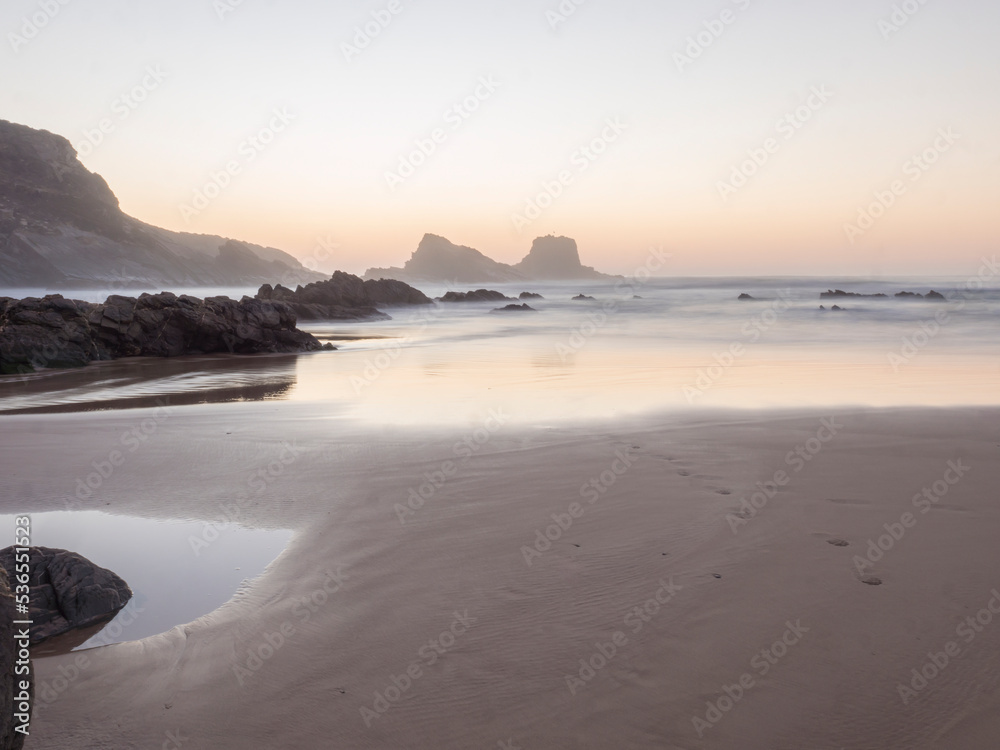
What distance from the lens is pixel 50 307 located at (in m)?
17.0

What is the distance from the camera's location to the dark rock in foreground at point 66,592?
131 inches

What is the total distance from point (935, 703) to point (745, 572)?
120cm

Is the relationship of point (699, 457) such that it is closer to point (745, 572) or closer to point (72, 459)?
point (745, 572)

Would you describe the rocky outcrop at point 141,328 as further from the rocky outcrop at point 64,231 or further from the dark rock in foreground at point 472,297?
the rocky outcrop at point 64,231

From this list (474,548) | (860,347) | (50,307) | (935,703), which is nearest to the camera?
(935,703)

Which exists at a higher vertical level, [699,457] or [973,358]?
[973,358]

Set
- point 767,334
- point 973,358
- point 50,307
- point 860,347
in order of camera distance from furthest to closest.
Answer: point 767,334, point 860,347, point 50,307, point 973,358

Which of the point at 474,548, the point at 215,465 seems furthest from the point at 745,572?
the point at 215,465
